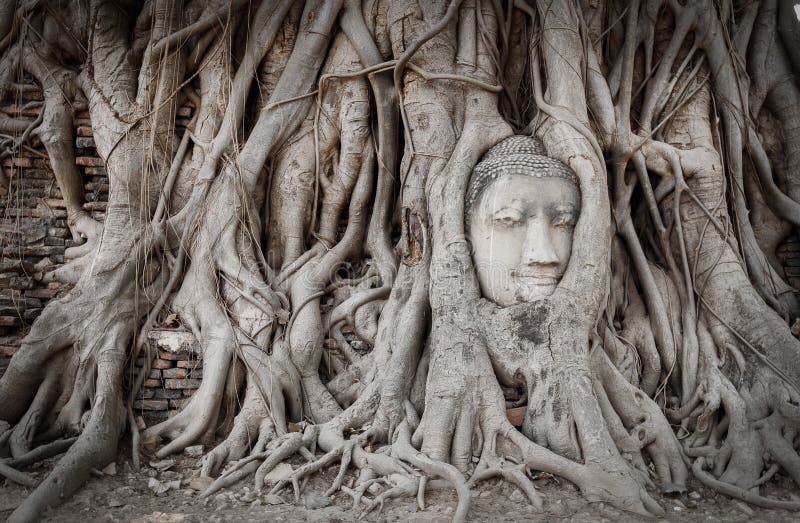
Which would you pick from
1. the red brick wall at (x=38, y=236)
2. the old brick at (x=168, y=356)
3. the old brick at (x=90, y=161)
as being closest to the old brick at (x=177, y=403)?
the red brick wall at (x=38, y=236)

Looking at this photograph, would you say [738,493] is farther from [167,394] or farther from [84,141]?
[84,141]

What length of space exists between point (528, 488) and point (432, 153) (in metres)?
1.90

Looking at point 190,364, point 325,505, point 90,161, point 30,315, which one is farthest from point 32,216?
point 325,505

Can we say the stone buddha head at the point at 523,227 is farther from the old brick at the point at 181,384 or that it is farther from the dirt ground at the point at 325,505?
the old brick at the point at 181,384

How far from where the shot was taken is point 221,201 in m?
3.79

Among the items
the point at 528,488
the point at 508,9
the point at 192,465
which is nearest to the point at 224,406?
the point at 192,465

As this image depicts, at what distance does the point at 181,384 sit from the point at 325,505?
51.5 inches

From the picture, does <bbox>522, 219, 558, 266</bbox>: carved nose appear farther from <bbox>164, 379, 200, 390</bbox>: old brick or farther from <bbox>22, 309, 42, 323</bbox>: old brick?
A: <bbox>22, 309, 42, 323</bbox>: old brick

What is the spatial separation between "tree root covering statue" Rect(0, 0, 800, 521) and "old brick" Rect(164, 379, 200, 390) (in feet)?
0.48

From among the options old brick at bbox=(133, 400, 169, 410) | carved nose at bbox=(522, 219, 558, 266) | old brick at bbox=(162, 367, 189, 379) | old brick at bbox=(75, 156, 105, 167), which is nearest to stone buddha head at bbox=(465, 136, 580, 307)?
carved nose at bbox=(522, 219, 558, 266)

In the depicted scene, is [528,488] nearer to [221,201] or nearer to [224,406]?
[224,406]

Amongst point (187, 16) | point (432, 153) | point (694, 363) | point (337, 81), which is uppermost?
point (187, 16)

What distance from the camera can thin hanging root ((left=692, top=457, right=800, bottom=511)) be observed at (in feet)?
8.59

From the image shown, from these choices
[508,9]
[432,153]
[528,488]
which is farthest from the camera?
[508,9]
